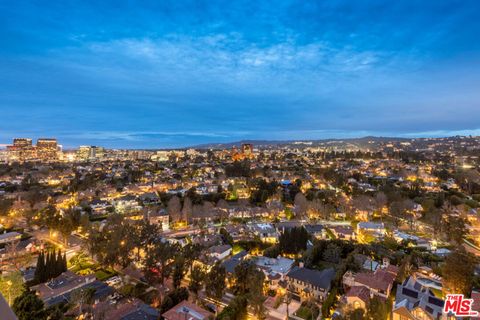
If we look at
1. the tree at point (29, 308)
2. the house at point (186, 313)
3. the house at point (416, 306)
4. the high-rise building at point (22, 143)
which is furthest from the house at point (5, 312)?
the high-rise building at point (22, 143)

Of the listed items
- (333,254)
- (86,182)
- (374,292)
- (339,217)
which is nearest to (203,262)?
(333,254)

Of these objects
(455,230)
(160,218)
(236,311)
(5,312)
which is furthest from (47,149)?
(5,312)

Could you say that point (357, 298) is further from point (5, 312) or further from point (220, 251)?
point (5, 312)

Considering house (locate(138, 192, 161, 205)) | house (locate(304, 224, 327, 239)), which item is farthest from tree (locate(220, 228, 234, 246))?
house (locate(138, 192, 161, 205))

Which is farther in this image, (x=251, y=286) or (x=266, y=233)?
(x=266, y=233)

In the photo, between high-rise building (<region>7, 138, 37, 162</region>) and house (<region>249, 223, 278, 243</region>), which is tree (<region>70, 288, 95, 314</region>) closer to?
house (<region>249, 223, 278, 243</region>)

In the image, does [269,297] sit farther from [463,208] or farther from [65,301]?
[463,208]
